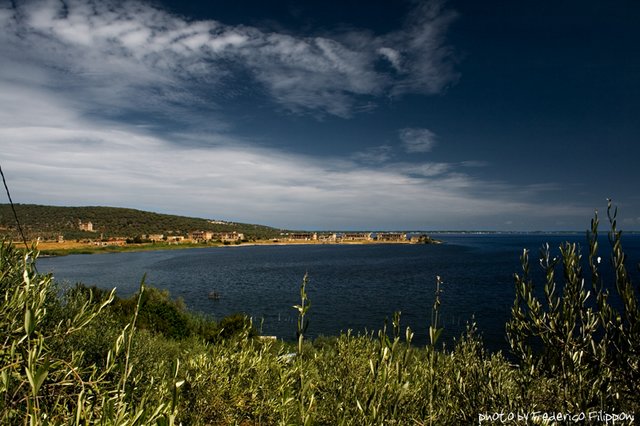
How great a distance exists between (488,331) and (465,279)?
168 feet

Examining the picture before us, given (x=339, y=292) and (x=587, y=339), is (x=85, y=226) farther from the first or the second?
(x=587, y=339)

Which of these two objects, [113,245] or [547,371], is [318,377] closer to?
[547,371]

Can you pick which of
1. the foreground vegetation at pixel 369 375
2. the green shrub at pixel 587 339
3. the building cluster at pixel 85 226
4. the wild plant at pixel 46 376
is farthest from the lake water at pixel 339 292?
the building cluster at pixel 85 226

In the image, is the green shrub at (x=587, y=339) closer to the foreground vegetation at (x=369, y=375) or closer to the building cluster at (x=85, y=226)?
the foreground vegetation at (x=369, y=375)

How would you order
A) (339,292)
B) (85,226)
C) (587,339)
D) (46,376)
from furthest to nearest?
(85,226)
(339,292)
(587,339)
(46,376)

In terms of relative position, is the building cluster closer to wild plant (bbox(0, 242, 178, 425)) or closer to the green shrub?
wild plant (bbox(0, 242, 178, 425))

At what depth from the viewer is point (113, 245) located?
178875 mm

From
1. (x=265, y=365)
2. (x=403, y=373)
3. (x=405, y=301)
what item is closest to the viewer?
(x=403, y=373)

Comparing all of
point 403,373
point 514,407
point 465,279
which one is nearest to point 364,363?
point 514,407

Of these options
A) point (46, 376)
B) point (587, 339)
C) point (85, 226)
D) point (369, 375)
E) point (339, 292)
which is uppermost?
point (46, 376)

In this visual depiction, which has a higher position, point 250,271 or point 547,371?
point 547,371

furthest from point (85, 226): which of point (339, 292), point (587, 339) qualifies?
point (587, 339)

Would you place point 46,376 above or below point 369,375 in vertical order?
above

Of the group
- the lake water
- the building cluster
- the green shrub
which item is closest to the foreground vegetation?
the green shrub
